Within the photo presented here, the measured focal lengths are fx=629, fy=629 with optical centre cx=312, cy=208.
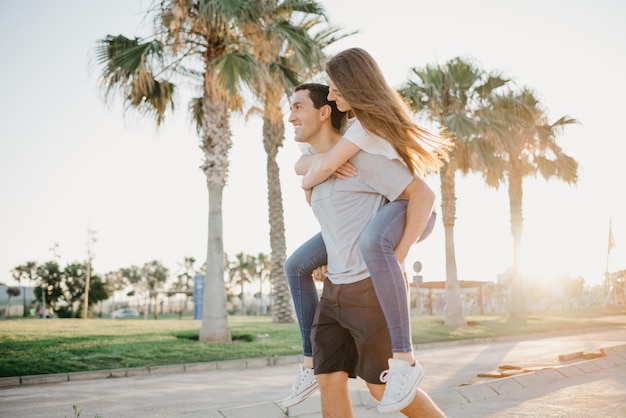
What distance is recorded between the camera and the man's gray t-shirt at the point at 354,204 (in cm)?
273

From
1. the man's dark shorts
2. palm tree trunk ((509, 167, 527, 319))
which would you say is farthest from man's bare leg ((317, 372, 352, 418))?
palm tree trunk ((509, 167, 527, 319))

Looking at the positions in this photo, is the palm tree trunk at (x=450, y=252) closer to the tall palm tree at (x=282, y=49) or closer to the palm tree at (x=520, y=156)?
the palm tree at (x=520, y=156)

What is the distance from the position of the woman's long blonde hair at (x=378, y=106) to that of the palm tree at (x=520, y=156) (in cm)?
2034

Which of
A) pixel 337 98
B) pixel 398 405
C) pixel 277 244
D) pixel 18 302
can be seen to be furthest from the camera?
pixel 18 302

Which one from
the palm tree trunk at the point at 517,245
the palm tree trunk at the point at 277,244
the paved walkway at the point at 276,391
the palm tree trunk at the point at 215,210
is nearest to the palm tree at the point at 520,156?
the palm tree trunk at the point at 517,245

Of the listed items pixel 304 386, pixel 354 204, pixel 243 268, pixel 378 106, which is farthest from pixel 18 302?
pixel 378 106

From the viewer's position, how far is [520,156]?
87.9ft

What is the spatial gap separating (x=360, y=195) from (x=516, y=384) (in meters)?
4.46

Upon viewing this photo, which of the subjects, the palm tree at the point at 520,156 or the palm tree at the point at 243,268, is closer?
the palm tree at the point at 520,156

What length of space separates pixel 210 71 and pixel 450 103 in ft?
35.5

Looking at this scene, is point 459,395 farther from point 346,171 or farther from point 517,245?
point 517,245

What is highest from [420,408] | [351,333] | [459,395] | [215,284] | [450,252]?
[450,252]

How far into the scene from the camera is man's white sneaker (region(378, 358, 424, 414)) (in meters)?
2.36

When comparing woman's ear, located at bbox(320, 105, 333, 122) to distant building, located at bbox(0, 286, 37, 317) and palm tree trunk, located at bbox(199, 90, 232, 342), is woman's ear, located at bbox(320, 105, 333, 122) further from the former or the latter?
distant building, located at bbox(0, 286, 37, 317)
